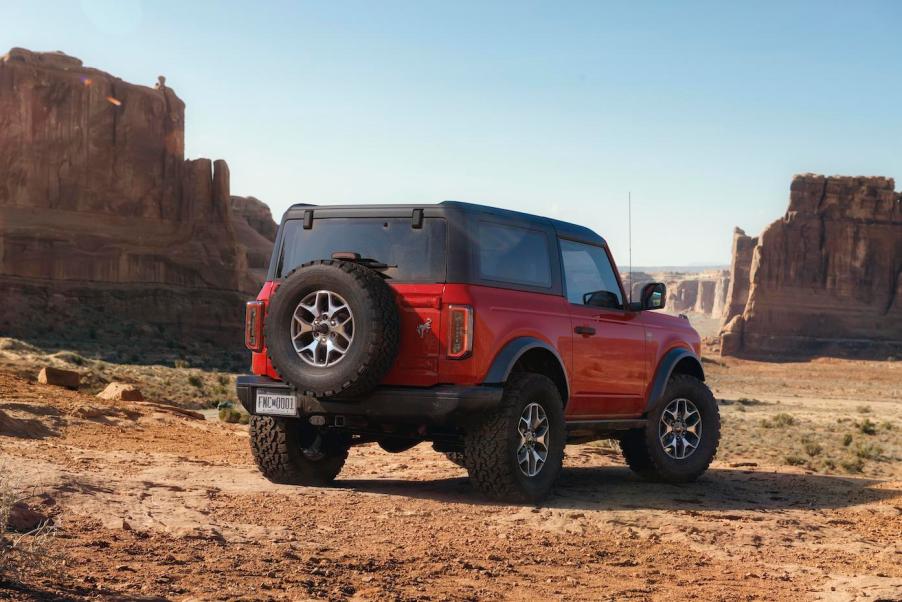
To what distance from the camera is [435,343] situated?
8102 mm

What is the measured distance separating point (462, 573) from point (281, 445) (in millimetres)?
3392

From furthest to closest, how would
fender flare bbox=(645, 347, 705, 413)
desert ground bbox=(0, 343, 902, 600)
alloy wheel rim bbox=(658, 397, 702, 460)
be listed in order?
alloy wheel rim bbox=(658, 397, 702, 460) → fender flare bbox=(645, 347, 705, 413) → desert ground bbox=(0, 343, 902, 600)

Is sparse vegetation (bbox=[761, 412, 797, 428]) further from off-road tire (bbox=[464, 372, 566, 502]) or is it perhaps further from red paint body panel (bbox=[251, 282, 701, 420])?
off-road tire (bbox=[464, 372, 566, 502])

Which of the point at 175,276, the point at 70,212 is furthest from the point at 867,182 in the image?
the point at 70,212

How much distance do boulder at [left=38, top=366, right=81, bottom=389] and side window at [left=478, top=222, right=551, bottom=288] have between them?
1421cm

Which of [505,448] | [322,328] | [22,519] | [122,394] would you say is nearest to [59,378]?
[122,394]

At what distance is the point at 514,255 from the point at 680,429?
10.6 feet

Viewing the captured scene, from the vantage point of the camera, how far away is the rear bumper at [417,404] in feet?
26.0

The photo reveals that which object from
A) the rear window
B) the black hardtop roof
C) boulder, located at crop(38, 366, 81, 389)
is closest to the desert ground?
the rear window

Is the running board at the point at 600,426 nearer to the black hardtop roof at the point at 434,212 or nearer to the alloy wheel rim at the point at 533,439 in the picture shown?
the alloy wheel rim at the point at 533,439

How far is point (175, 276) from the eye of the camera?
205ft

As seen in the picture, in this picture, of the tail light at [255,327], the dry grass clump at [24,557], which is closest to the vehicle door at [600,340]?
the tail light at [255,327]

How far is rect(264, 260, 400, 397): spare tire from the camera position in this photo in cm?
786

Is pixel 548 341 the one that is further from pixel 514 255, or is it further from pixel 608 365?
pixel 608 365
